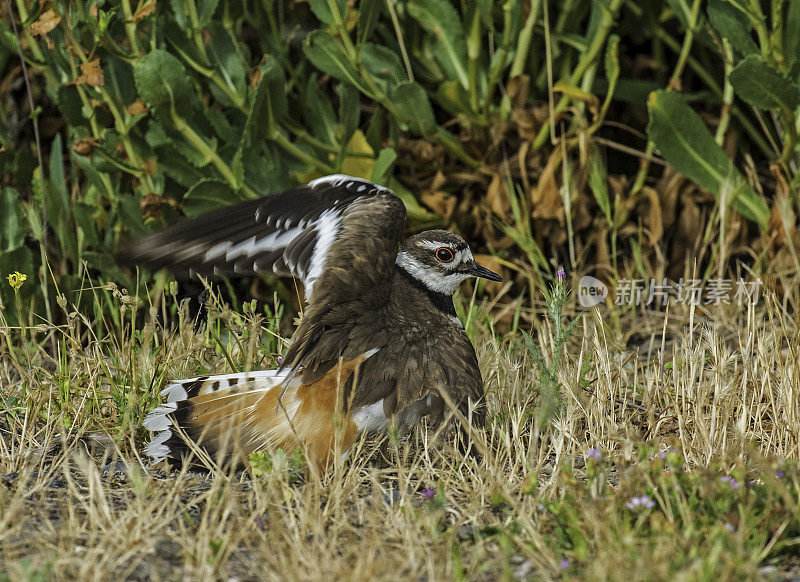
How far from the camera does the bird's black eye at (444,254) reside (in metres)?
4.27

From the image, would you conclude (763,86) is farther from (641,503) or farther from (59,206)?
(59,206)

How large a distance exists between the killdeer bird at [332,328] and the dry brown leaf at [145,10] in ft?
3.61

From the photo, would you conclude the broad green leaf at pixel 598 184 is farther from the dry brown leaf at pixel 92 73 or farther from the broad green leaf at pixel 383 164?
the dry brown leaf at pixel 92 73

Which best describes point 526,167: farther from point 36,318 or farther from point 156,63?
point 36,318

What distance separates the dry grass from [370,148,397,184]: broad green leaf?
1.20 m

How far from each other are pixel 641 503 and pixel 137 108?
334cm

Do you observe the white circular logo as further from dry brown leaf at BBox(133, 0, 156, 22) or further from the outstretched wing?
dry brown leaf at BBox(133, 0, 156, 22)

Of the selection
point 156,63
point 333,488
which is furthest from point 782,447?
point 156,63

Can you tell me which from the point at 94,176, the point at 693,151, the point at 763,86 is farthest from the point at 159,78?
the point at 763,86

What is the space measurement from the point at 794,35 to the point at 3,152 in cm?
413

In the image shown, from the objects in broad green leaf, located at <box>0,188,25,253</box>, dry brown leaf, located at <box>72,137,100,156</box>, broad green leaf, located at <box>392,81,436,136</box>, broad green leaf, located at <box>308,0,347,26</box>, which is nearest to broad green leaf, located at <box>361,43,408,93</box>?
broad green leaf, located at <box>392,81,436,136</box>

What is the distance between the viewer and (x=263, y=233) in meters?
4.28

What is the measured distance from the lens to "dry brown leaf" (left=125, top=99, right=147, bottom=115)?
5.11 meters

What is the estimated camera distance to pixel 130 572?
2752 millimetres
